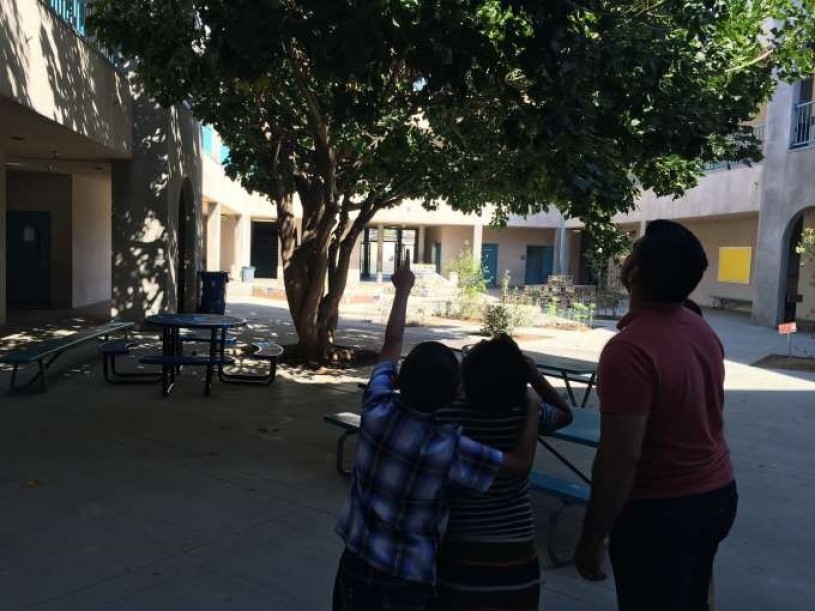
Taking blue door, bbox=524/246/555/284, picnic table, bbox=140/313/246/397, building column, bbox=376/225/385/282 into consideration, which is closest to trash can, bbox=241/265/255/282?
building column, bbox=376/225/385/282

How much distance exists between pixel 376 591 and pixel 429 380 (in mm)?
618

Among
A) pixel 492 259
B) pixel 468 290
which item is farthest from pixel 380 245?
pixel 468 290

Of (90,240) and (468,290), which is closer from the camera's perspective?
(90,240)

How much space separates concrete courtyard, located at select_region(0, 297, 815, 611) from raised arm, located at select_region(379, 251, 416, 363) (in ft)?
5.06

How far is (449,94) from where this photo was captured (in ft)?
23.6

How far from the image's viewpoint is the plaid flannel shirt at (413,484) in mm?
2041

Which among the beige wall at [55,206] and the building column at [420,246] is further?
the building column at [420,246]

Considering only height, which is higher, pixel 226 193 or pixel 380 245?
pixel 226 193

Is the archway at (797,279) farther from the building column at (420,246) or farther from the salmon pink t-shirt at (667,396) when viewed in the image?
the building column at (420,246)

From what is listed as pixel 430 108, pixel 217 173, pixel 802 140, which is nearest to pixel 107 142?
pixel 430 108

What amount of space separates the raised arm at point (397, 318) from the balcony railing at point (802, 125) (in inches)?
753

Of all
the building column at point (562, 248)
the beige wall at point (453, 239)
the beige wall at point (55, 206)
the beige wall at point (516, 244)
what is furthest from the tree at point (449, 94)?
the beige wall at point (516, 244)

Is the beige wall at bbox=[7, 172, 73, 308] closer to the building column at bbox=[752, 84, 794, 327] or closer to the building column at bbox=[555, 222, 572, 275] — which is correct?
the building column at bbox=[752, 84, 794, 327]

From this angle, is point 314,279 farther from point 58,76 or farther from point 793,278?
point 793,278
